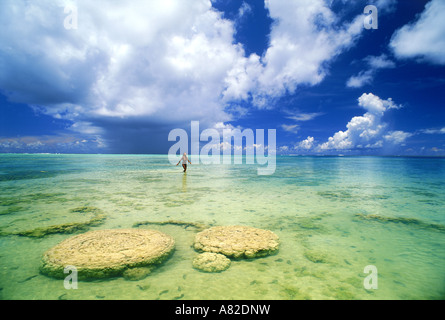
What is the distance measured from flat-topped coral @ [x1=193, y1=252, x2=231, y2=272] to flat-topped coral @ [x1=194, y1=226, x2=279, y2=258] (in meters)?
0.23

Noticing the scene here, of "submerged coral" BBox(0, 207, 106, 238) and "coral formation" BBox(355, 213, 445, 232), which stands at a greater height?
"submerged coral" BBox(0, 207, 106, 238)

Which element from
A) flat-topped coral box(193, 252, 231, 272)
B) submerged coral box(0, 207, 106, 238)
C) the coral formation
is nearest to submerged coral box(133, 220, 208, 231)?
submerged coral box(0, 207, 106, 238)

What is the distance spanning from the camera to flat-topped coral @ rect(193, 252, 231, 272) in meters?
4.18

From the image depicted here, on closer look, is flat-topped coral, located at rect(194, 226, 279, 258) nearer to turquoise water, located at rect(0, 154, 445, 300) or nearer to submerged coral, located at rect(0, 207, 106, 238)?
turquoise water, located at rect(0, 154, 445, 300)

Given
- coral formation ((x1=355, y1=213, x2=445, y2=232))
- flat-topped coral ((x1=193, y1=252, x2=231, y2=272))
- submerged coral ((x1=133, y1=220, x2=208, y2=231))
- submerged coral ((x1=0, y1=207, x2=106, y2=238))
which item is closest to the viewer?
flat-topped coral ((x1=193, y1=252, x2=231, y2=272))

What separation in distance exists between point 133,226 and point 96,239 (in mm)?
1655

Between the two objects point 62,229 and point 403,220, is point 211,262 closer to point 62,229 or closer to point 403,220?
point 62,229

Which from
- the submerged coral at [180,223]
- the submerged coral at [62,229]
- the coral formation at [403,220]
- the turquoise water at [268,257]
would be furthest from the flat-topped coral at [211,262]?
the coral formation at [403,220]

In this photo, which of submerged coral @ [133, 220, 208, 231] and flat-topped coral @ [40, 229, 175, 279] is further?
A: submerged coral @ [133, 220, 208, 231]

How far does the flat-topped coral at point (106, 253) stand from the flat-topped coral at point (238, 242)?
914 millimetres

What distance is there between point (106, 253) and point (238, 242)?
9.97 feet

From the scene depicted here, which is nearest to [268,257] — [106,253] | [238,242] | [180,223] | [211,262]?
[238,242]

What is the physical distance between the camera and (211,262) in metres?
4.35
